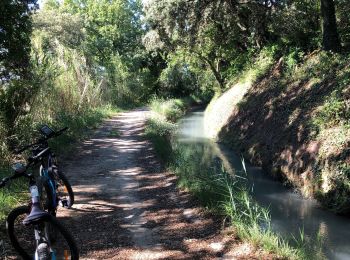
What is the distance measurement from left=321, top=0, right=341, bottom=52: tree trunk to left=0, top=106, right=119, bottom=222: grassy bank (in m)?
8.90

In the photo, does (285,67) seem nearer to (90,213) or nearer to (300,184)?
(300,184)

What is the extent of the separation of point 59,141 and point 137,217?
5606mm

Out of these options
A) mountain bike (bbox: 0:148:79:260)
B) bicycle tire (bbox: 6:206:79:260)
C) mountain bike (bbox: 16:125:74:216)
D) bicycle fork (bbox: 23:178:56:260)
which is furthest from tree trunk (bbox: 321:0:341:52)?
bicycle fork (bbox: 23:178:56:260)

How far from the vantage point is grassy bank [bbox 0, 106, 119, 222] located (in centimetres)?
663

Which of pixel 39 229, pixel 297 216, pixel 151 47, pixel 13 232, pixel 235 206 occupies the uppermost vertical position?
pixel 151 47

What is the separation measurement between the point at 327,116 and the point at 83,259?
277 inches

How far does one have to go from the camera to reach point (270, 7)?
18609 mm

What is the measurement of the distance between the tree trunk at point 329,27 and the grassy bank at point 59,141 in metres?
8.90

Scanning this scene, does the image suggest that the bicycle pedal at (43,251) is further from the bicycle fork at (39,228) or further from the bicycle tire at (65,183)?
the bicycle tire at (65,183)

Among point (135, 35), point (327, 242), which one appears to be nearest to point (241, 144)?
point (327, 242)

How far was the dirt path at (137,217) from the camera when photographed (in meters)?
5.17

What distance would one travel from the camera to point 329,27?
1298 cm

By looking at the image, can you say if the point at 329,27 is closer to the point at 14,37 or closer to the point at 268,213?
the point at 268,213

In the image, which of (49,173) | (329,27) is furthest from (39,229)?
(329,27)
